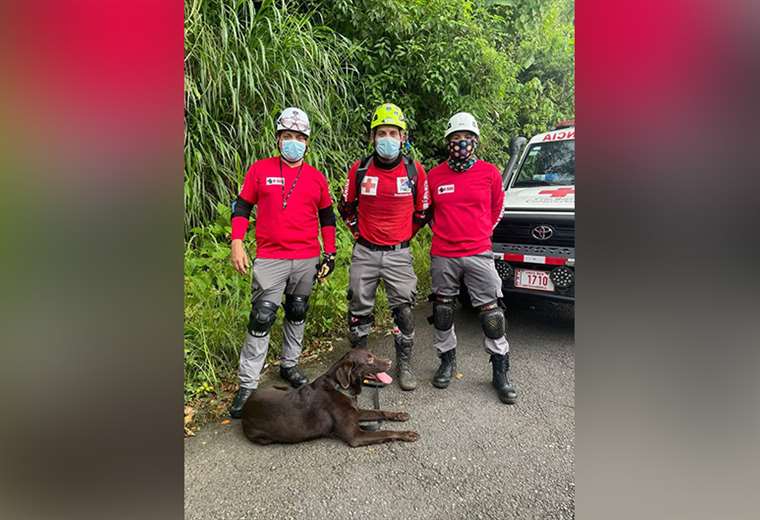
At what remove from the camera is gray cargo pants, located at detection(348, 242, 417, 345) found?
357 cm

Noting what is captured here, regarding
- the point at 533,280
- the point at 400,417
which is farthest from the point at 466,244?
the point at 400,417

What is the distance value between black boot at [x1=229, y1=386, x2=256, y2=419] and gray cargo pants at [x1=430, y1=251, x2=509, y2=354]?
1.60 m

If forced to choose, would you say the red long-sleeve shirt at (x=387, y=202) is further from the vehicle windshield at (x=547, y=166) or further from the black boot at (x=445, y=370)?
the vehicle windshield at (x=547, y=166)

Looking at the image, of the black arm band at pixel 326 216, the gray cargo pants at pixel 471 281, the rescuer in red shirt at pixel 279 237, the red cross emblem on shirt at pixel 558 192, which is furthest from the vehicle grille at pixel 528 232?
the rescuer in red shirt at pixel 279 237

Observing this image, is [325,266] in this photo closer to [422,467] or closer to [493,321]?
[493,321]

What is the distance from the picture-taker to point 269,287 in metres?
3.18

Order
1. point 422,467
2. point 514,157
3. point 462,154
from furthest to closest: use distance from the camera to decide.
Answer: point 514,157, point 462,154, point 422,467

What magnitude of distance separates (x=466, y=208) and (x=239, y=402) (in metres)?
2.30
